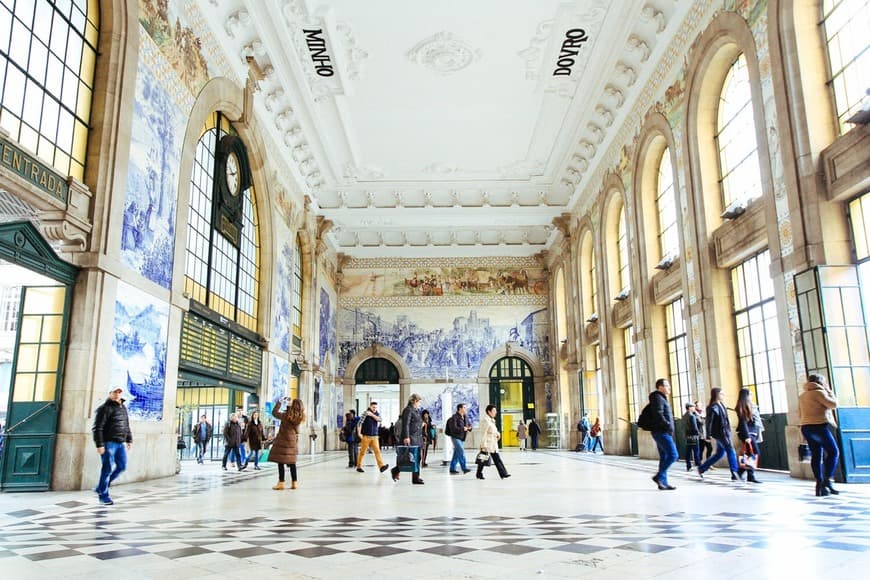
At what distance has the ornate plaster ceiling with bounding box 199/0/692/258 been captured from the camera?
14.9m

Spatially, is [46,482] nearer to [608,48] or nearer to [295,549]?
[295,549]

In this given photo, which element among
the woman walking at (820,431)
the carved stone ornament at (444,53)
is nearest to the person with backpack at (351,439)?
the carved stone ornament at (444,53)

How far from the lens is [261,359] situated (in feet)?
58.5

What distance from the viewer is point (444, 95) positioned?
18.7m

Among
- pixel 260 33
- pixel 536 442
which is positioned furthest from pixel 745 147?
pixel 536 442

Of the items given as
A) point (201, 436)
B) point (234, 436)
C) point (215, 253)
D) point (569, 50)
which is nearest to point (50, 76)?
point (215, 253)

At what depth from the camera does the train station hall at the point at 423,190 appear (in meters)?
5.49

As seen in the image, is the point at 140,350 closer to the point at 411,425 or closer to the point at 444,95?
the point at 411,425

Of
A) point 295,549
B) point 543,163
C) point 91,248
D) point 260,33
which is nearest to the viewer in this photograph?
point 295,549

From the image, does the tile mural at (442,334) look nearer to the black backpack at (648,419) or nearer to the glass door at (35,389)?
the black backpack at (648,419)

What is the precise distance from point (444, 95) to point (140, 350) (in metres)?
11.5

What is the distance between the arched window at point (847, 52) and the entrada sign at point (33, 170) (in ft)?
35.3

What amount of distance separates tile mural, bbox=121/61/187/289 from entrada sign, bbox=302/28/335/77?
175 inches

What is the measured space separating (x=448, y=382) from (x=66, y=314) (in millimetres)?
20534
